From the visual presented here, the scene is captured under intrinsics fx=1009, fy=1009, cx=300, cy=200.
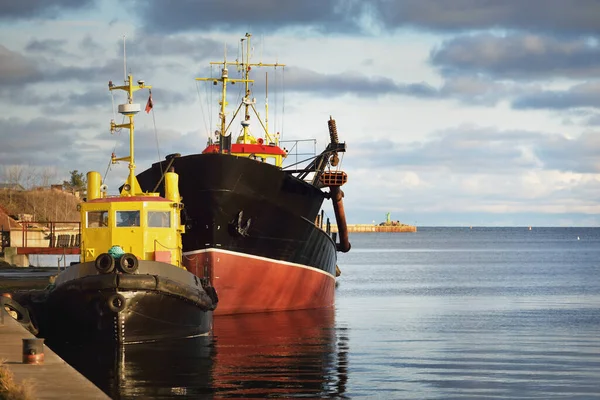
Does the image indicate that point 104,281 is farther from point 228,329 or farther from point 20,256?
point 20,256

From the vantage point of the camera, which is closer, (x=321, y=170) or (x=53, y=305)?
(x=53, y=305)

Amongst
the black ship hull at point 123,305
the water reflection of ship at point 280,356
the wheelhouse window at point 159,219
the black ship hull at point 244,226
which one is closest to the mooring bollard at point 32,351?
the water reflection of ship at point 280,356

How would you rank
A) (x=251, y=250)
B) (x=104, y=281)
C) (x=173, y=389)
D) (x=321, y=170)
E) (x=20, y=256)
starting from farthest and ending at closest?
(x=20, y=256)
(x=321, y=170)
(x=251, y=250)
(x=104, y=281)
(x=173, y=389)

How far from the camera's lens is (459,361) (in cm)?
2347

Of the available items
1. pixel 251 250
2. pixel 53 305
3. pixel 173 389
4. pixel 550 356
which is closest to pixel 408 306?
pixel 251 250

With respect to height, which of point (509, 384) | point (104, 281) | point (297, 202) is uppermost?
point (297, 202)

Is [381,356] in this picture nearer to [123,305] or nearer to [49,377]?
[123,305]

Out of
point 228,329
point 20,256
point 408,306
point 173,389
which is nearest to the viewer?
point 173,389

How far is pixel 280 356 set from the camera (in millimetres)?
24109

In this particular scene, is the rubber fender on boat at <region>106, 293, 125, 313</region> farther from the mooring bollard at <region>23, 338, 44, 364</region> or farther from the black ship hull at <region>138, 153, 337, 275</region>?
the black ship hull at <region>138, 153, 337, 275</region>

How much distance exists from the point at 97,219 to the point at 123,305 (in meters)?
3.48

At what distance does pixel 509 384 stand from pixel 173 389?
654cm

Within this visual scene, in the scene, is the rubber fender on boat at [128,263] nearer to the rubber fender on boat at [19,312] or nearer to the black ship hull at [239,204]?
the rubber fender on boat at [19,312]

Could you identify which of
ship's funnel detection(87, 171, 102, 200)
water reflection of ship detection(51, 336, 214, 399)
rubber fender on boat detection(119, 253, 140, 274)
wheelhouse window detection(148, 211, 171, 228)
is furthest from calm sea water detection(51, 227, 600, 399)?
ship's funnel detection(87, 171, 102, 200)
